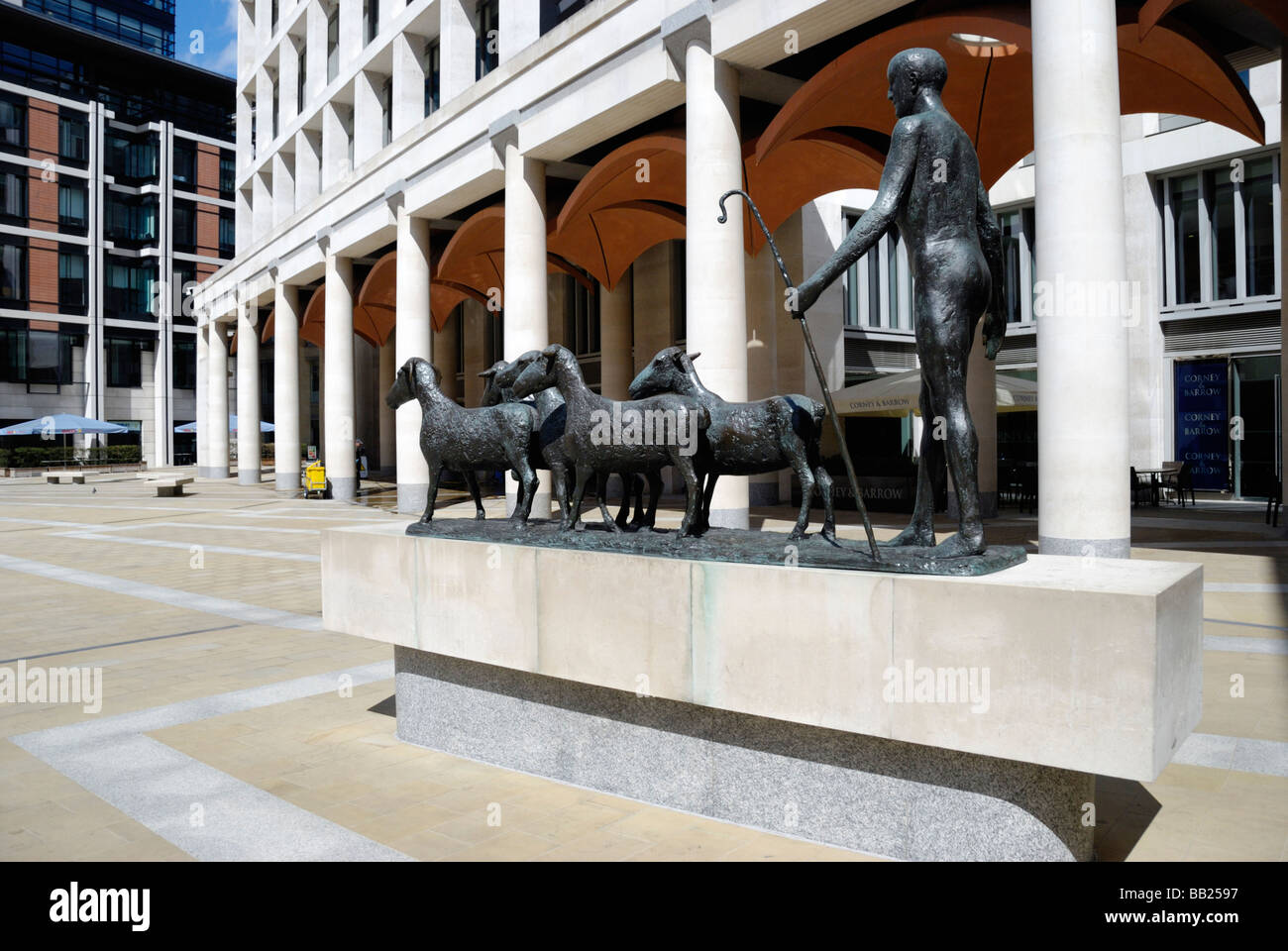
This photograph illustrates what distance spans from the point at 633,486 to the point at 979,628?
3.14 metres

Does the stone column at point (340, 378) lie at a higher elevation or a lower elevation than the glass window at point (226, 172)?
lower

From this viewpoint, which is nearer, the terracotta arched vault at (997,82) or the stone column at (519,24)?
the terracotta arched vault at (997,82)

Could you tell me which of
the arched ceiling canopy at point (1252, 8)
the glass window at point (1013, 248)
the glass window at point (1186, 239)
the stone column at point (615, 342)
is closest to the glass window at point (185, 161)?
the stone column at point (615, 342)

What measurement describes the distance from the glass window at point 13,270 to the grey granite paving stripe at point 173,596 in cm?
5698

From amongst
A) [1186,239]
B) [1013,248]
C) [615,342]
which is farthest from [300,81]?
[1186,239]

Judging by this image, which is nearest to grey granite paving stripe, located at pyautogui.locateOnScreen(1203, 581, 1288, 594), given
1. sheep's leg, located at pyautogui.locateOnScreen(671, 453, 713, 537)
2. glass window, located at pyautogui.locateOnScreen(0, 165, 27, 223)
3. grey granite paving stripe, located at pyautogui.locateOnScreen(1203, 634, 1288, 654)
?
grey granite paving stripe, located at pyautogui.locateOnScreen(1203, 634, 1288, 654)

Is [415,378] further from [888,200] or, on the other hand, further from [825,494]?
[888,200]

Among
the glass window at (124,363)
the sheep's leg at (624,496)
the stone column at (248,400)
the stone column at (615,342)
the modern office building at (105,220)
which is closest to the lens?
the sheep's leg at (624,496)

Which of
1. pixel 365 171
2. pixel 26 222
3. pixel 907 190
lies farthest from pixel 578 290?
pixel 26 222

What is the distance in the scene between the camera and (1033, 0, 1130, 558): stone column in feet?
38.5

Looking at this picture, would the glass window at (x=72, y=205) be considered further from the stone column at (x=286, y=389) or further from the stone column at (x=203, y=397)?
the stone column at (x=286, y=389)

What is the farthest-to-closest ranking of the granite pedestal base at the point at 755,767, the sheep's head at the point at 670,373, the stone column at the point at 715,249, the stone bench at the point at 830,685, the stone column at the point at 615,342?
the stone column at the point at 615,342, the stone column at the point at 715,249, the sheep's head at the point at 670,373, the granite pedestal base at the point at 755,767, the stone bench at the point at 830,685

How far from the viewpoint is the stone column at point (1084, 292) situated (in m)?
11.7

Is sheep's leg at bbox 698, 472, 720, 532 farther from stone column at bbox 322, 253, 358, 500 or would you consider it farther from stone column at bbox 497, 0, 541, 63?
stone column at bbox 322, 253, 358, 500
